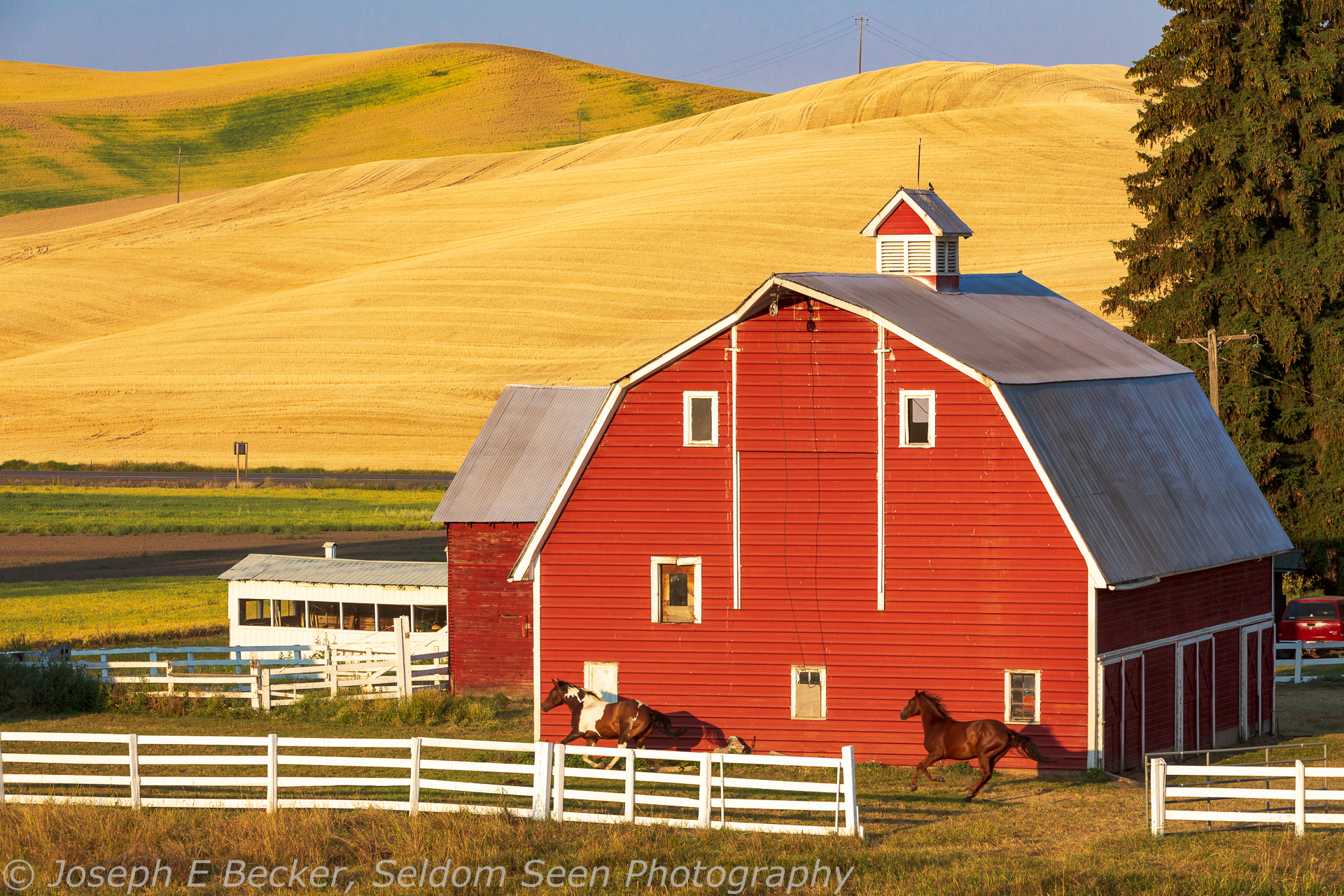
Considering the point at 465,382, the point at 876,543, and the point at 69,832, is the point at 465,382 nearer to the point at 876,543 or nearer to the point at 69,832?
the point at 876,543

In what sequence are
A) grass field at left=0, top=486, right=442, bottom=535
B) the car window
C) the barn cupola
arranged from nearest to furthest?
the barn cupola → the car window → grass field at left=0, top=486, right=442, bottom=535

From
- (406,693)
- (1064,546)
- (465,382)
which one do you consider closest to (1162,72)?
(1064,546)

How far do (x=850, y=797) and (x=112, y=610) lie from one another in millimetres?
33530

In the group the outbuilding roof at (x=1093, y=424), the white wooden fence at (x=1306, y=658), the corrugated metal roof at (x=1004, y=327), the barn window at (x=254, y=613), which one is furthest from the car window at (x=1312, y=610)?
the barn window at (x=254, y=613)

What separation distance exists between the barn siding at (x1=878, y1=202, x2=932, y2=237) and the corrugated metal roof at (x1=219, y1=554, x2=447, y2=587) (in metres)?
13.8

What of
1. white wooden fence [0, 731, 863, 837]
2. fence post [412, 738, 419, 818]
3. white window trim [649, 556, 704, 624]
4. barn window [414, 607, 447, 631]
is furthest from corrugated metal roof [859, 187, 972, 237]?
barn window [414, 607, 447, 631]

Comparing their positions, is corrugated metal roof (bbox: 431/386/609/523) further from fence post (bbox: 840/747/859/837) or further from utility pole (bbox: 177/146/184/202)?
utility pole (bbox: 177/146/184/202)

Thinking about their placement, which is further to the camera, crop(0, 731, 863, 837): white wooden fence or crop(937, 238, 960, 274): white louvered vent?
crop(937, 238, 960, 274): white louvered vent

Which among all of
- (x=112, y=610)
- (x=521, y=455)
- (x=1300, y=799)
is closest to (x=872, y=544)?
(x=1300, y=799)

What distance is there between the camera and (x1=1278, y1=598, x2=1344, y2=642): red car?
38531mm

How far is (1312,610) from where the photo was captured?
38812mm

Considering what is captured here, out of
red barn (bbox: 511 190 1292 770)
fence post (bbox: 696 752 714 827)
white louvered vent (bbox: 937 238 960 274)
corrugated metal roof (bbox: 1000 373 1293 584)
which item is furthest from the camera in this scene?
white louvered vent (bbox: 937 238 960 274)

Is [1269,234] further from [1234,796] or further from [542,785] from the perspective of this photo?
[542,785]

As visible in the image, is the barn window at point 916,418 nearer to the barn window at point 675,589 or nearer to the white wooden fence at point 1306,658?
the barn window at point 675,589
